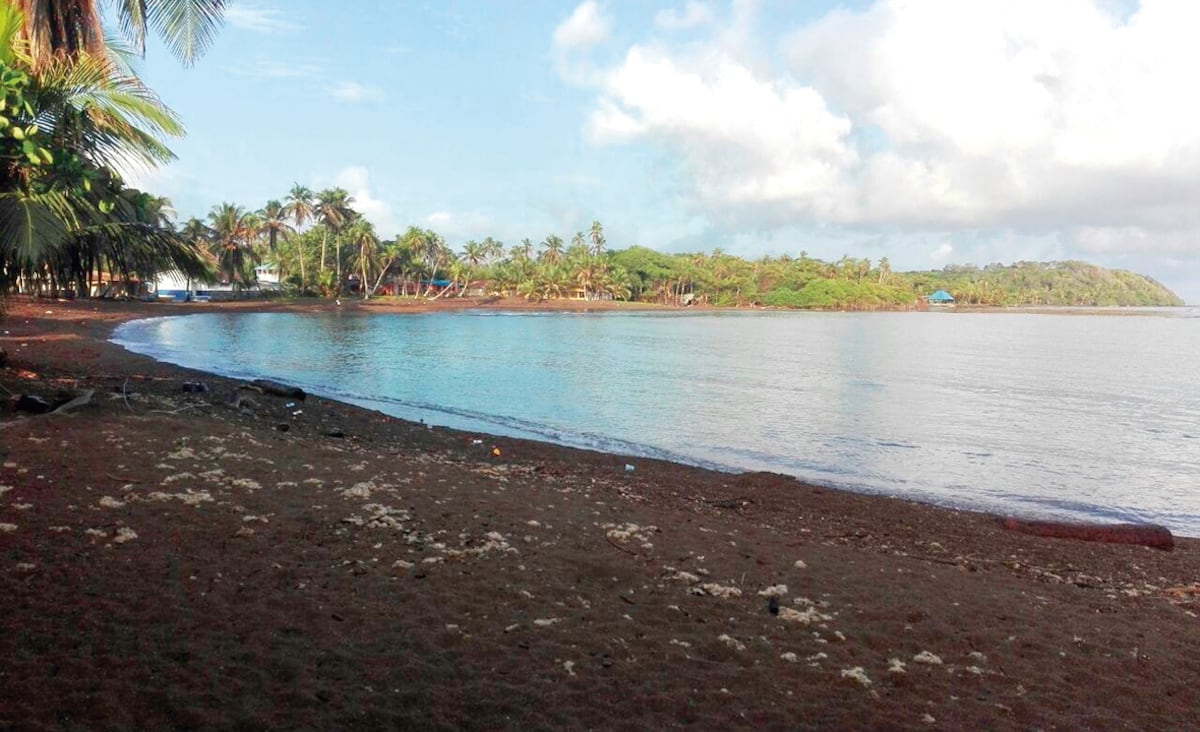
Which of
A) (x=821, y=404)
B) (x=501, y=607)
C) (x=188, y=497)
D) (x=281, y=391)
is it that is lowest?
(x=821, y=404)

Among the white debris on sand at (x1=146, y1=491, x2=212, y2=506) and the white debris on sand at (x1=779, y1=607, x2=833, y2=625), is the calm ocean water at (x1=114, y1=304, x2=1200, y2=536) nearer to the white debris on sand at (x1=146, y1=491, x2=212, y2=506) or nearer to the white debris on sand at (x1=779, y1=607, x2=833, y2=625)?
the white debris on sand at (x1=779, y1=607, x2=833, y2=625)

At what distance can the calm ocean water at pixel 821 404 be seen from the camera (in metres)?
15.1

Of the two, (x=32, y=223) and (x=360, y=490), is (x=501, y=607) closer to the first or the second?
(x=360, y=490)

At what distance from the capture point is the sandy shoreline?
3826mm

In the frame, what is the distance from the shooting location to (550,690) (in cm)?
400

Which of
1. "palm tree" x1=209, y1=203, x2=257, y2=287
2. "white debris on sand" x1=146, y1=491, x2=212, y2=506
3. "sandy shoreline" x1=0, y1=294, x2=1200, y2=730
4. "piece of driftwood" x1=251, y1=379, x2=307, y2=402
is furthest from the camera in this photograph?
"palm tree" x1=209, y1=203, x2=257, y2=287

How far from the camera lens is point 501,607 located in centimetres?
511

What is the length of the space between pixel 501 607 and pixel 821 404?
21.0 metres

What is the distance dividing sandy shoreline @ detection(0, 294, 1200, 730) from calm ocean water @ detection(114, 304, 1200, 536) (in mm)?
5882

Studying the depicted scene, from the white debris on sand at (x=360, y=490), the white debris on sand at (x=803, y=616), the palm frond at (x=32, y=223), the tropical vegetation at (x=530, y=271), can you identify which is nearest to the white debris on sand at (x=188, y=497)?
the white debris on sand at (x=360, y=490)

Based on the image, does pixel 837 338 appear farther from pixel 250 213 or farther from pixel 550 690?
pixel 250 213

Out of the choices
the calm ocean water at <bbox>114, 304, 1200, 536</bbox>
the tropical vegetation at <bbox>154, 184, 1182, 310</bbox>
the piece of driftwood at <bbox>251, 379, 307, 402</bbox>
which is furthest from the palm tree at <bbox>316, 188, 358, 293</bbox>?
the piece of driftwood at <bbox>251, 379, 307, 402</bbox>

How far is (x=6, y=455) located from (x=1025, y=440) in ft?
66.8

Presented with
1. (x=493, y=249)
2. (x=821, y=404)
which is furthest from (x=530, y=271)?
(x=821, y=404)
